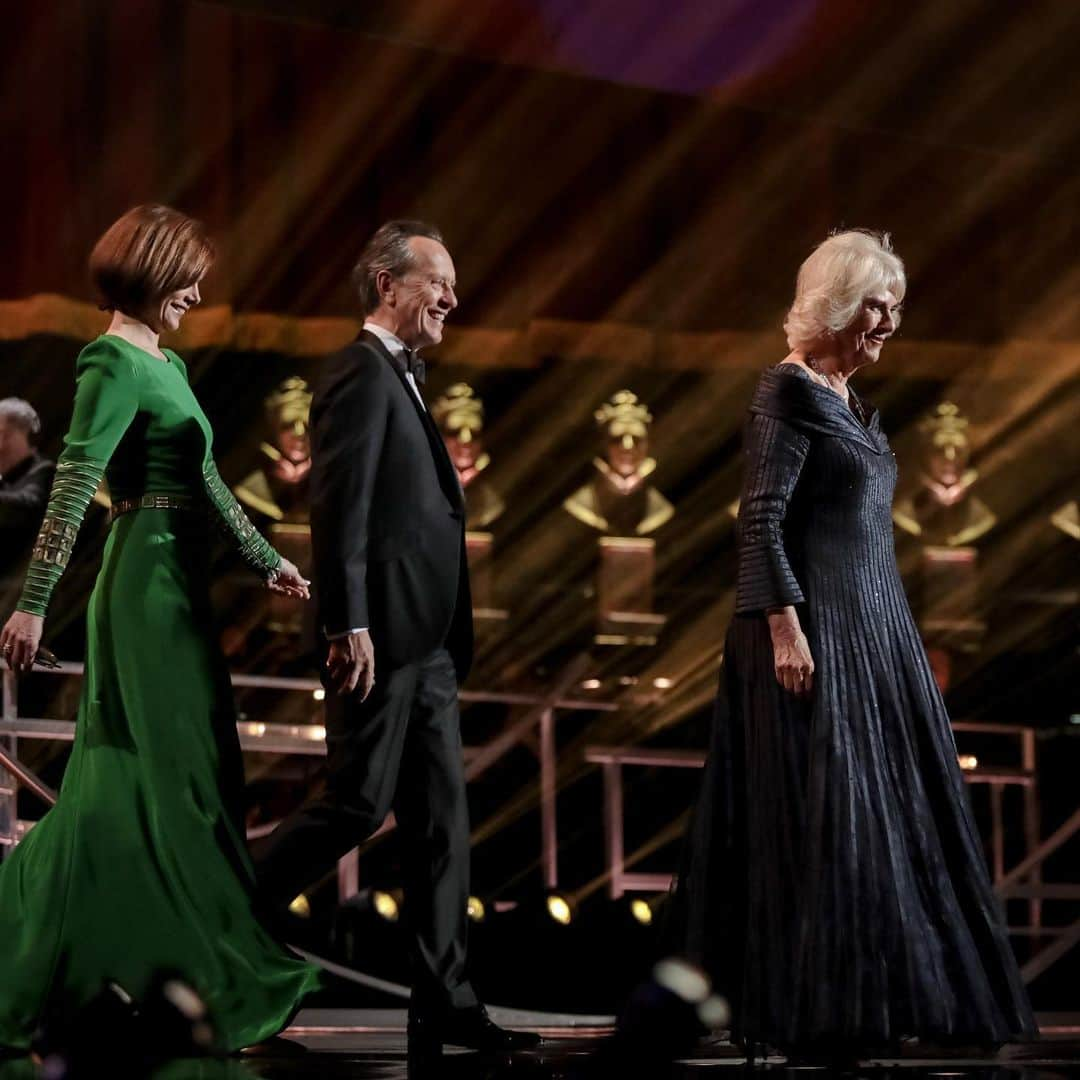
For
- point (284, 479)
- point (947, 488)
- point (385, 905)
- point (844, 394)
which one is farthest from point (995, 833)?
point (947, 488)

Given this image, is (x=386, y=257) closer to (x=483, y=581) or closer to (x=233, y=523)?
(x=233, y=523)

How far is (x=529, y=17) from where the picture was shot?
8086 mm

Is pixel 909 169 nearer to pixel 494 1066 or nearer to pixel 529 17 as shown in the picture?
pixel 529 17

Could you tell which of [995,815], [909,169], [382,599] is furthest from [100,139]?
[382,599]

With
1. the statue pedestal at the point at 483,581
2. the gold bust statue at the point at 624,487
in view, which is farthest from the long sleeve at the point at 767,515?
the gold bust statue at the point at 624,487

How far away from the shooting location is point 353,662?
2381 millimetres

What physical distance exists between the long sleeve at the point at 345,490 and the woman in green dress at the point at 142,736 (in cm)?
18

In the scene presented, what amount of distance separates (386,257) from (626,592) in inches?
229

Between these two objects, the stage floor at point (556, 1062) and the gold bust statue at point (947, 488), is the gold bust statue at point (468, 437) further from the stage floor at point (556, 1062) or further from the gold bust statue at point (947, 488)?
the stage floor at point (556, 1062)

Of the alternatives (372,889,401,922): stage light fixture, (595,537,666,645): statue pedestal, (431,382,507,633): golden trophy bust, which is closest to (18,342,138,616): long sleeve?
(372,889,401,922): stage light fixture

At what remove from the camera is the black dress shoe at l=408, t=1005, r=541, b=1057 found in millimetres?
2383

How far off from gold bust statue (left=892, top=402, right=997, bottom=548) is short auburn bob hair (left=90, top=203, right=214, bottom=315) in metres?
7.33

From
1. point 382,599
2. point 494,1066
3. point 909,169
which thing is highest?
point 909,169

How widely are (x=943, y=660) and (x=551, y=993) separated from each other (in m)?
3.12
